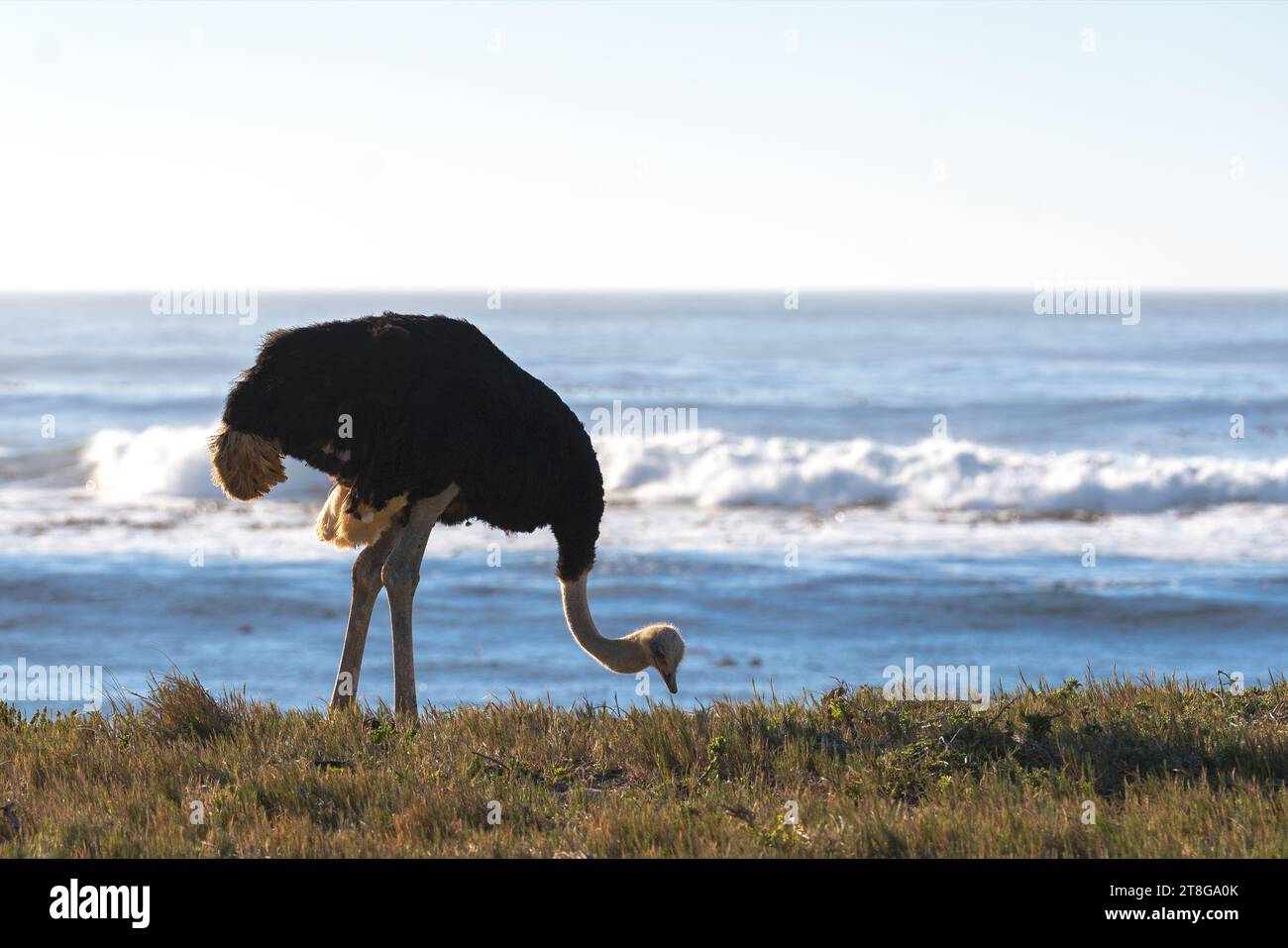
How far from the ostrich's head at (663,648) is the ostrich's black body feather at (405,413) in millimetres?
978

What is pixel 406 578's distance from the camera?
8344 millimetres

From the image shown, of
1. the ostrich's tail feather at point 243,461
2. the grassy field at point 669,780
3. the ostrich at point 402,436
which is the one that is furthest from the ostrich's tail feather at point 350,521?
the grassy field at point 669,780

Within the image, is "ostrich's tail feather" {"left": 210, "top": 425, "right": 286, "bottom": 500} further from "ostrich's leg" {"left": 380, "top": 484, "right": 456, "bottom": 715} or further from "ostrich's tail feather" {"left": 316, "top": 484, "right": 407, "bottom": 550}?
"ostrich's leg" {"left": 380, "top": 484, "right": 456, "bottom": 715}

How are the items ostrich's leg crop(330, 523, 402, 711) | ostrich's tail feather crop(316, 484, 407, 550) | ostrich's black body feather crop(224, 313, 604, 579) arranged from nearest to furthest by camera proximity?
ostrich's black body feather crop(224, 313, 604, 579), ostrich's tail feather crop(316, 484, 407, 550), ostrich's leg crop(330, 523, 402, 711)

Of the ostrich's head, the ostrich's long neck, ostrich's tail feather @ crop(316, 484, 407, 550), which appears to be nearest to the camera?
ostrich's tail feather @ crop(316, 484, 407, 550)

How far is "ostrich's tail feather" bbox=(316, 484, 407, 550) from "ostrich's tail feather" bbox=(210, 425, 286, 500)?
37cm

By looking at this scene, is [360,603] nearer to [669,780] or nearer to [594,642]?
[594,642]

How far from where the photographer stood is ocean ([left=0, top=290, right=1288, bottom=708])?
57.3 ft

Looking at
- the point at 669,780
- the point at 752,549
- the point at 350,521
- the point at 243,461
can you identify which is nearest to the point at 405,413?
the point at 350,521

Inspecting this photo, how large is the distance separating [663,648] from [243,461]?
7.89 ft

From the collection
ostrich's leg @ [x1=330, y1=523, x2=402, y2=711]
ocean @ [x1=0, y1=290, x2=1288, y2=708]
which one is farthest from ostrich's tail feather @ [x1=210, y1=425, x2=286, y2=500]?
ocean @ [x1=0, y1=290, x2=1288, y2=708]
